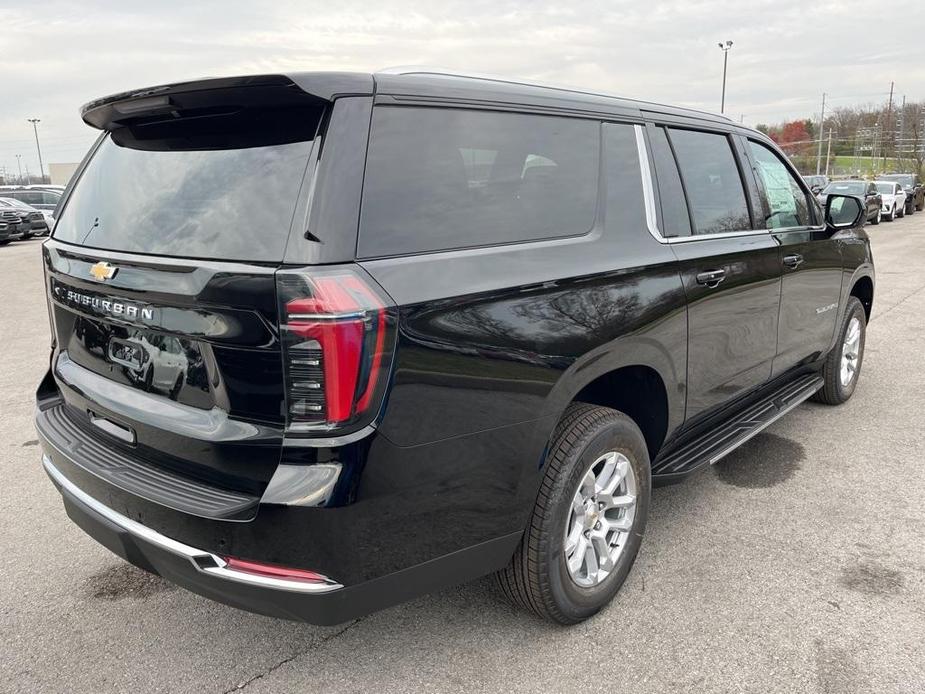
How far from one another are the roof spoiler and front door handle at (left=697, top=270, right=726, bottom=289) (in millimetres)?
1703

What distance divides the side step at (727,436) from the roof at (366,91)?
59.8 inches

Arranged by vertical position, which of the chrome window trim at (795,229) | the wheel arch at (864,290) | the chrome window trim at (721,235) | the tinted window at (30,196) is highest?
the tinted window at (30,196)

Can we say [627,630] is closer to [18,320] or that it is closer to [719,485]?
[719,485]

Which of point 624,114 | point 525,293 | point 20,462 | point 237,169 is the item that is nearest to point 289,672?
point 525,293

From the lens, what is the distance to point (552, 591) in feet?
8.11

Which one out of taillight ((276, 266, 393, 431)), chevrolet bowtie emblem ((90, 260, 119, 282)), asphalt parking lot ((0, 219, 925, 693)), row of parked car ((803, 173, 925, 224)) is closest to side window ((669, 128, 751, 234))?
asphalt parking lot ((0, 219, 925, 693))

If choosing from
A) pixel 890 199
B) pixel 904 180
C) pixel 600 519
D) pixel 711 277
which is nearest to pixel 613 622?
pixel 600 519

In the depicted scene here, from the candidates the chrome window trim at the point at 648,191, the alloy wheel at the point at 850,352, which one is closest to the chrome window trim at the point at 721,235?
the chrome window trim at the point at 648,191

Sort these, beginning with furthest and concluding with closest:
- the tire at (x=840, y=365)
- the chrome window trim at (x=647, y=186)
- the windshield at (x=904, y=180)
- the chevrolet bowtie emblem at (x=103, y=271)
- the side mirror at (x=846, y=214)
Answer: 1. the windshield at (x=904, y=180)
2. the tire at (x=840, y=365)
3. the side mirror at (x=846, y=214)
4. the chrome window trim at (x=647, y=186)
5. the chevrolet bowtie emblem at (x=103, y=271)

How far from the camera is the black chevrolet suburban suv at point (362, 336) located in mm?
1881

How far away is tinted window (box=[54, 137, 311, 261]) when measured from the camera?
6.42 feet

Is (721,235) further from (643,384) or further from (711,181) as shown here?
(643,384)

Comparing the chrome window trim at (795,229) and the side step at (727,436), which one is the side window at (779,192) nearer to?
the chrome window trim at (795,229)

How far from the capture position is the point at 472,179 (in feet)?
7.39
